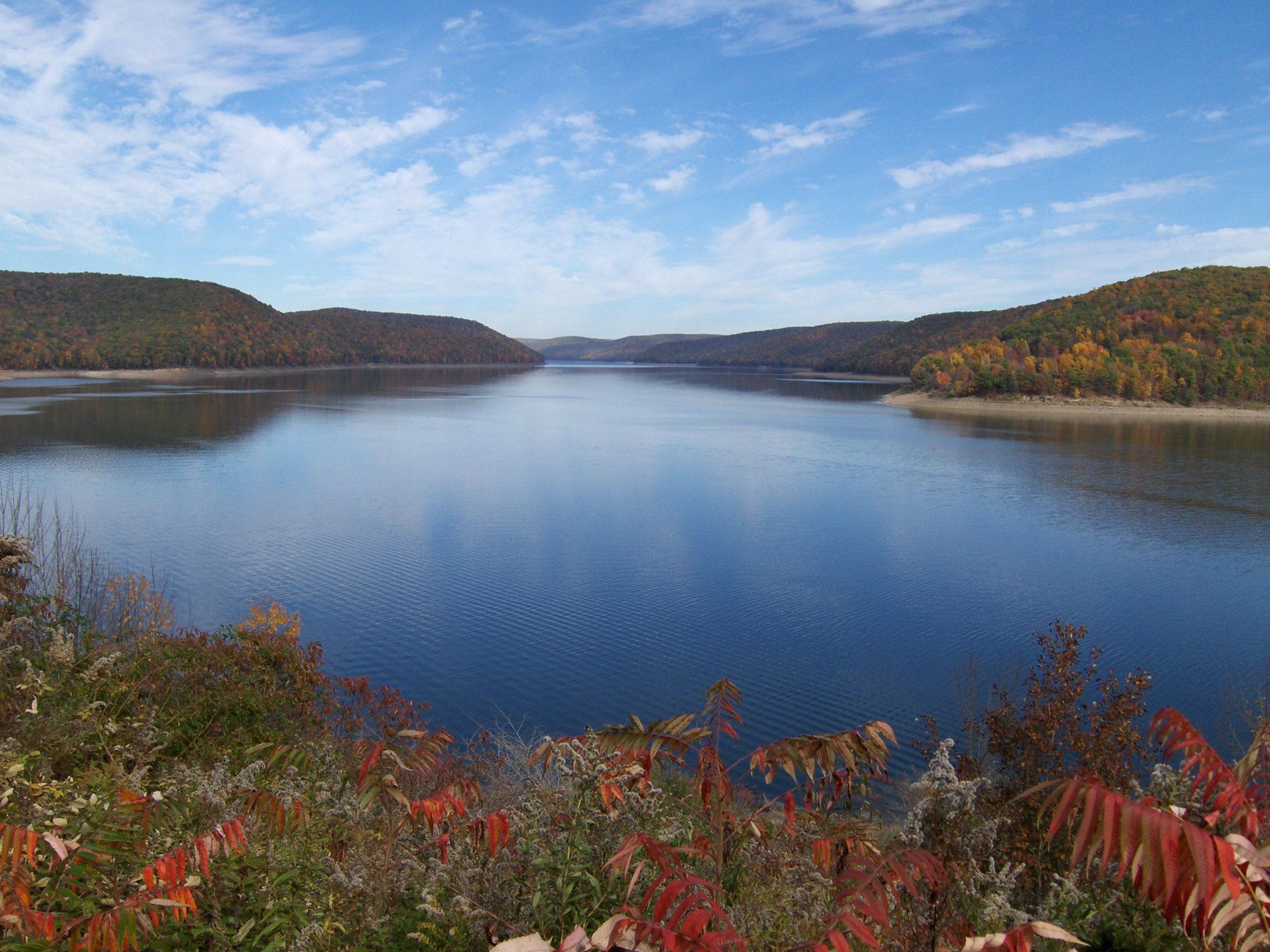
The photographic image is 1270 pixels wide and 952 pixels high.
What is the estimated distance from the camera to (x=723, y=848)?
3.35 meters

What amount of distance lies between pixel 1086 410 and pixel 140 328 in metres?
131

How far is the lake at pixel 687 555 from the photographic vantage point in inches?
659

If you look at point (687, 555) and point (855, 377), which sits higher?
point (855, 377)

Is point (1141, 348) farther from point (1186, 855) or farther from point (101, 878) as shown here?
point (101, 878)

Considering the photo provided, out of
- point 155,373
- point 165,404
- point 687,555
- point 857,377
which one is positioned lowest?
point 687,555

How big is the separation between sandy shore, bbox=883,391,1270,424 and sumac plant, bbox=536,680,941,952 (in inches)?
3272

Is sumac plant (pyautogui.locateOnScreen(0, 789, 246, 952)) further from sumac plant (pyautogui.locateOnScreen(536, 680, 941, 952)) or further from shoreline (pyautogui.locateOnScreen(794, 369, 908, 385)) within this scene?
shoreline (pyautogui.locateOnScreen(794, 369, 908, 385))

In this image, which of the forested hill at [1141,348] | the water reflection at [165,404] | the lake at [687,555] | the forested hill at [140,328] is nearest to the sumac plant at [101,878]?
the lake at [687,555]

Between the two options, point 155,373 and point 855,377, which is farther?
point 855,377

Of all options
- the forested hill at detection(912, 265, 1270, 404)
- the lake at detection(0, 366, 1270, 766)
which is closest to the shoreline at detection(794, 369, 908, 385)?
the forested hill at detection(912, 265, 1270, 404)

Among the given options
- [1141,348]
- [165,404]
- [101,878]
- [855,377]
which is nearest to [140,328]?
[165,404]

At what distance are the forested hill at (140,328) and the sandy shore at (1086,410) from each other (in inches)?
4059

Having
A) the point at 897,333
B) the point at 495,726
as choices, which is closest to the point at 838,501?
the point at 495,726

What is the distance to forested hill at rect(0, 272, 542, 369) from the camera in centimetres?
11369
